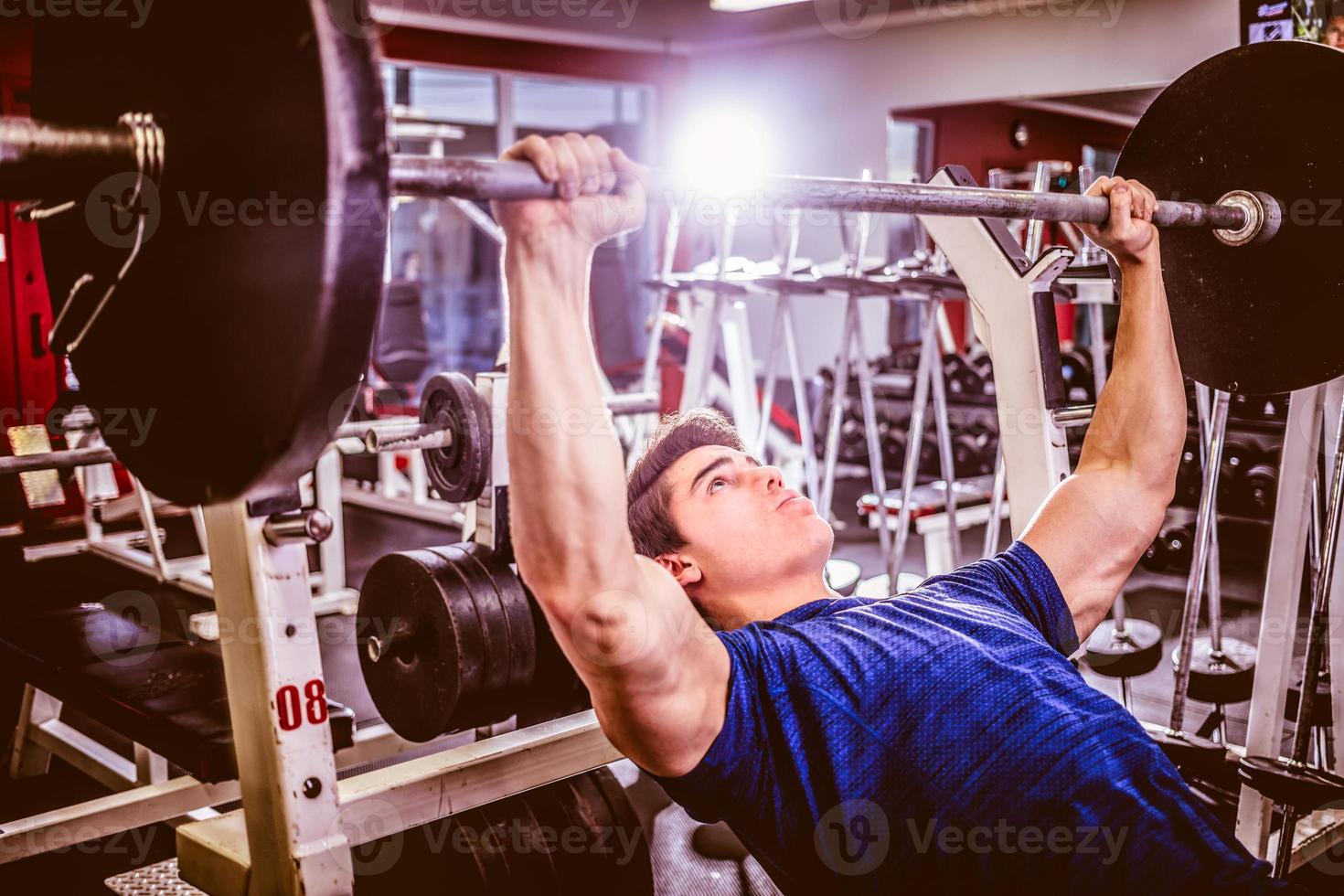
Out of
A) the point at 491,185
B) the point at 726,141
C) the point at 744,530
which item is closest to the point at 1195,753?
the point at 744,530

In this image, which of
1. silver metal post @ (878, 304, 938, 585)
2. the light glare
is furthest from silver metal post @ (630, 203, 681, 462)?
the light glare

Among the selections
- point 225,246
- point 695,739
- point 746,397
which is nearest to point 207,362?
point 225,246

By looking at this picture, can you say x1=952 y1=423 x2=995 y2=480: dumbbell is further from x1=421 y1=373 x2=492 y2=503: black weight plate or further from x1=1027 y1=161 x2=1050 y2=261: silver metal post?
x1=421 y1=373 x2=492 y2=503: black weight plate

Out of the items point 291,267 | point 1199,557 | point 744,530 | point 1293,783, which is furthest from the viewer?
point 1199,557

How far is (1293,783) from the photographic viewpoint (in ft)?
5.58

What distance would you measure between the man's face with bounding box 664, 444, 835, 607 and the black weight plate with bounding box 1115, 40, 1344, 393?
0.74 metres

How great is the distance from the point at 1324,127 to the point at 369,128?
1389mm

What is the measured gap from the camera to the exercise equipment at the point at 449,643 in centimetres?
180

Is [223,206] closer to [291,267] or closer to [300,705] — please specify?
[291,267]

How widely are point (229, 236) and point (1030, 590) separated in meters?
1.03

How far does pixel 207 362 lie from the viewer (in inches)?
32.5

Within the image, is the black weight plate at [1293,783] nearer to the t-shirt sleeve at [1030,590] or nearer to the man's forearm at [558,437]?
the t-shirt sleeve at [1030,590]

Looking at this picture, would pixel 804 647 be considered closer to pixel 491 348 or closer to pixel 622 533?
pixel 622 533

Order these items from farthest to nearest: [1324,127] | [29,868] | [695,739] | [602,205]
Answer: [29,868]
[1324,127]
[695,739]
[602,205]
